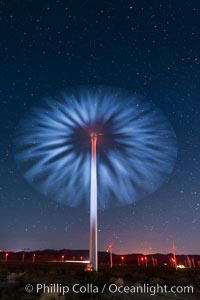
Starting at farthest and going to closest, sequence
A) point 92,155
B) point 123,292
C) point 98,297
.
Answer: point 92,155 < point 123,292 < point 98,297

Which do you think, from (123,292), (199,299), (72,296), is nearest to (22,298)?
(72,296)

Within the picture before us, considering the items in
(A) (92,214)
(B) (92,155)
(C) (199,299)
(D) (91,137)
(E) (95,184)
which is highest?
(D) (91,137)

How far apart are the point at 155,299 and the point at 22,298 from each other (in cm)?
636

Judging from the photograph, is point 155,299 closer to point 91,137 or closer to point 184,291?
point 184,291

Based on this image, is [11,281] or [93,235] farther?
[93,235]

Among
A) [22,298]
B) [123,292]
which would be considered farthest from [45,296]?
[123,292]

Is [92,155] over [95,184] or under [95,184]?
over

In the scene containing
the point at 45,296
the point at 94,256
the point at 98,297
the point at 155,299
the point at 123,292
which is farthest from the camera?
the point at 94,256

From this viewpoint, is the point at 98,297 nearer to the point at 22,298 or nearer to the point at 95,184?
the point at 22,298

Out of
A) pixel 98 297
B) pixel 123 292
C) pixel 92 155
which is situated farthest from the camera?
pixel 92 155

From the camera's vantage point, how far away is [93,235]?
41.5 metres

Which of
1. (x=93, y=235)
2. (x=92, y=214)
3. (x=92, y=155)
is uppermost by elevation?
(x=92, y=155)

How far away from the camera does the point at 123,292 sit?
16531 mm

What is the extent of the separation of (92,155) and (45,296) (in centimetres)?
3536
